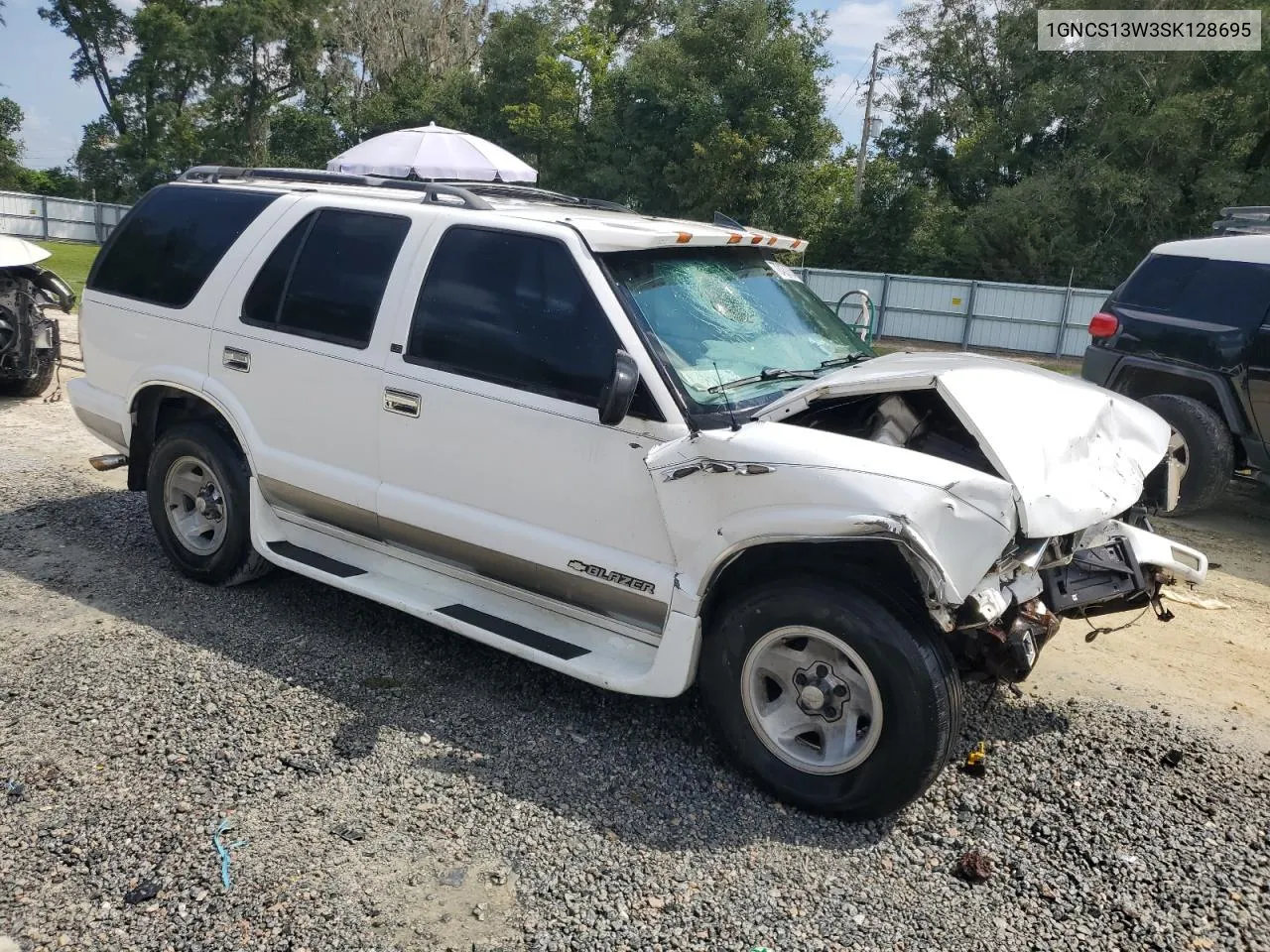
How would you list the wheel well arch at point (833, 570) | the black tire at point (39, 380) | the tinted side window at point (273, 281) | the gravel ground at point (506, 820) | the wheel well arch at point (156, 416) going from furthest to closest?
1. the black tire at point (39, 380)
2. the wheel well arch at point (156, 416)
3. the tinted side window at point (273, 281)
4. the wheel well arch at point (833, 570)
5. the gravel ground at point (506, 820)

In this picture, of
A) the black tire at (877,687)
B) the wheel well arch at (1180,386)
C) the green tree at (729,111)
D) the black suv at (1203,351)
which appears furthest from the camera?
the green tree at (729,111)

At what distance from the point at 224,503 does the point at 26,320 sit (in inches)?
207

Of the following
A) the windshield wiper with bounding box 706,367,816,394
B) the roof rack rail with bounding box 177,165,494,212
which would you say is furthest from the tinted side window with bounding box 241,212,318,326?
the windshield wiper with bounding box 706,367,816,394

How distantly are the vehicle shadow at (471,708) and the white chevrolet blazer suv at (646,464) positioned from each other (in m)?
0.20

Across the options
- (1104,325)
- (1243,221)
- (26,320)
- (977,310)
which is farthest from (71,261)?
(1243,221)

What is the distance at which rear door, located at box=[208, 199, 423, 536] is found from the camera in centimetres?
454

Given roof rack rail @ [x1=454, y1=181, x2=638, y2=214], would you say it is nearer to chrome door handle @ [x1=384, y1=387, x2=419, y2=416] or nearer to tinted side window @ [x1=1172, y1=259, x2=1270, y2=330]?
chrome door handle @ [x1=384, y1=387, x2=419, y2=416]

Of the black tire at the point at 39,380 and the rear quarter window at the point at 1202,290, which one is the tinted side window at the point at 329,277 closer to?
the black tire at the point at 39,380

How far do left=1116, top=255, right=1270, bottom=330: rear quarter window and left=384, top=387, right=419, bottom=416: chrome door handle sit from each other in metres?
5.90

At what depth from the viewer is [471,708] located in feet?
14.0

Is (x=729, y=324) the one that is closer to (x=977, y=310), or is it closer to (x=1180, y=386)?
(x=1180, y=386)

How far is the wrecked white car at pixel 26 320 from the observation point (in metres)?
9.01

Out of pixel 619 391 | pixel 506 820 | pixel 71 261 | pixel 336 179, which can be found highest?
pixel 336 179

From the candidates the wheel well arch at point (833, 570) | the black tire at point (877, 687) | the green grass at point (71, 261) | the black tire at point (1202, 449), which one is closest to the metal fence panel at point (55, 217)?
the green grass at point (71, 261)
